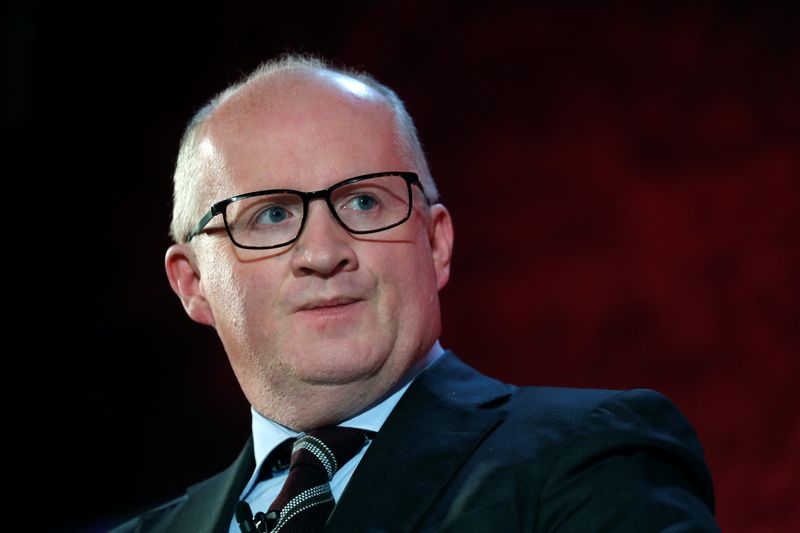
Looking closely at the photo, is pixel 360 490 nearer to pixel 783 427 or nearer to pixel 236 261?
pixel 236 261

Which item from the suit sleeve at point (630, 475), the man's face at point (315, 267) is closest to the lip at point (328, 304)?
the man's face at point (315, 267)

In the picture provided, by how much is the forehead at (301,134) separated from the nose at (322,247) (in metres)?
0.06

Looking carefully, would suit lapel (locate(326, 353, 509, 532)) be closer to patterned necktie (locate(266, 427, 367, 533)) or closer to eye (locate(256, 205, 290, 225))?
patterned necktie (locate(266, 427, 367, 533))

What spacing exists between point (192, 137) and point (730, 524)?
186 cm

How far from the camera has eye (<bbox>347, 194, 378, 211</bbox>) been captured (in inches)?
72.9

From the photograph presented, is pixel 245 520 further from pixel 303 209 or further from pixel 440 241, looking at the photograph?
pixel 440 241

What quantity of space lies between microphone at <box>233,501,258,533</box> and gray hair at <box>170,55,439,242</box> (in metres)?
0.59

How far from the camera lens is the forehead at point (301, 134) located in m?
1.85

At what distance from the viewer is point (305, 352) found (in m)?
1.78

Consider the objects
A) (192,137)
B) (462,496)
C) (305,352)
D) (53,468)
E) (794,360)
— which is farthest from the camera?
(53,468)

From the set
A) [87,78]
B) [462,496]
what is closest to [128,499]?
[87,78]

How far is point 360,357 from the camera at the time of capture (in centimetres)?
178

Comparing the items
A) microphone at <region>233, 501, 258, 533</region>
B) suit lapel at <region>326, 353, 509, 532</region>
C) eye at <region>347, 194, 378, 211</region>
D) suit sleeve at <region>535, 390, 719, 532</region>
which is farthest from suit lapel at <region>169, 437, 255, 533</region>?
suit sleeve at <region>535, 390, 719, 532</region>

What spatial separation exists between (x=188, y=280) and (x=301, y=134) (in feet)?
1.55
